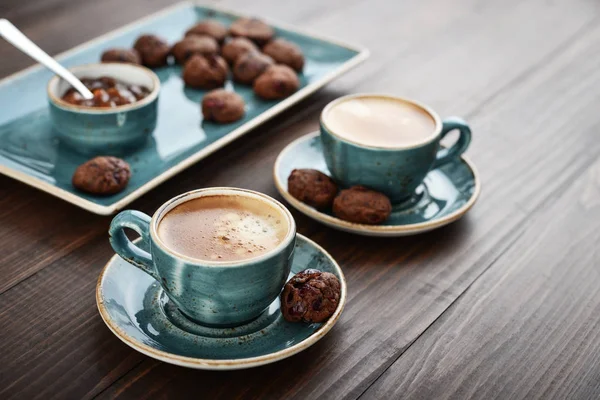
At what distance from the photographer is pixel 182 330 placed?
908 millimetres

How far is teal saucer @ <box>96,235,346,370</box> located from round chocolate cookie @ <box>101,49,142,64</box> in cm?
67

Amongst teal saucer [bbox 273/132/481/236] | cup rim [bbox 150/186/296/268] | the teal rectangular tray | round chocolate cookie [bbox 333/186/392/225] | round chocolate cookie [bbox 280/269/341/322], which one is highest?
cup rim [bbox 150/186/296/268]

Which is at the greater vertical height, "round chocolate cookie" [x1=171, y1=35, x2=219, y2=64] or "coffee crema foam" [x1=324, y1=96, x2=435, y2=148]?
"coffee crema foam" [x1=324, y1=96, x2=435, y2=148]

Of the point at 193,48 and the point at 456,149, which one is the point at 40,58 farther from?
the point at 456,149

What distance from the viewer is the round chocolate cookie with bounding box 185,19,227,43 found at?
1.67 meters

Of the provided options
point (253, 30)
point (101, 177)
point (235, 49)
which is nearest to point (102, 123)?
point (101, 177)

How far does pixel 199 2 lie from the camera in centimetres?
188

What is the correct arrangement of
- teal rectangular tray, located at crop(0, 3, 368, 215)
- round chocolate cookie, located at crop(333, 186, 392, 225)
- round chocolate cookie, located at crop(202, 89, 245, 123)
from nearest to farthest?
round chocolate cookie, located at crop(333, 186, 392, 225) < teal rectangular tray, located at crop(0, 3, 368, 215) < round chocolate cookie, located at crop(202, 89, 245, 123)

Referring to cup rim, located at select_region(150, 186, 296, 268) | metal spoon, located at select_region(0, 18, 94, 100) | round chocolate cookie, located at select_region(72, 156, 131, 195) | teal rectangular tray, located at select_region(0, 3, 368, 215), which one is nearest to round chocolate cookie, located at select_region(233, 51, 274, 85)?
teal rectangular tray, located at select_region(0, 3, 368, 215)

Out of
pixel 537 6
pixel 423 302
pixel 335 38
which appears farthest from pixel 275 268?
pixel 537 6

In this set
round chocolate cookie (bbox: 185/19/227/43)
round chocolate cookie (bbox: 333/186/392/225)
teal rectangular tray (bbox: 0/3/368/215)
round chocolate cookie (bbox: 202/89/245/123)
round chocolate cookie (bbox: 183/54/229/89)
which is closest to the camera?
round chocolate cookie (bbox: 333/186/392/225)

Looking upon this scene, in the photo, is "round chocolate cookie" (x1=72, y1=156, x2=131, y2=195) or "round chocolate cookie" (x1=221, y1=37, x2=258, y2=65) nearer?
"round chocolate cookie" (x1=72, y1=156, x2=131, y2=195)

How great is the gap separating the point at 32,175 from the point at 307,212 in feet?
1.52

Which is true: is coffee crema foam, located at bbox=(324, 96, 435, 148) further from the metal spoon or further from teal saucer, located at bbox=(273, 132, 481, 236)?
the metal spoon
